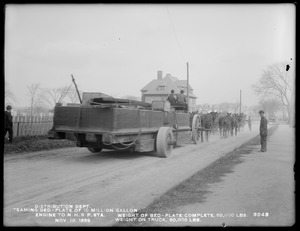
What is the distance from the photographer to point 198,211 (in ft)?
14.5

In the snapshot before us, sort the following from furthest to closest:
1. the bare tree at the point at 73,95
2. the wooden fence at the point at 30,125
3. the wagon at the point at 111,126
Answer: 1. the bare tree at the point at 73,95
2. the wooden fence at the point at 30,125
3. the wagon at the point at 111,126

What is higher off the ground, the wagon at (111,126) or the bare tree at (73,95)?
the bare tree at (73,95)

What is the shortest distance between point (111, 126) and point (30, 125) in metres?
8.66

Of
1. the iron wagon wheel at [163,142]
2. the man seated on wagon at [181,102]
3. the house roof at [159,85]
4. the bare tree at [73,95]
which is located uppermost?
the house roof at [159,85]

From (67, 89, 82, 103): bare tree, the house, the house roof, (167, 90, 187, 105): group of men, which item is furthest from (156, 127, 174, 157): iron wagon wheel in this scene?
(67, 89, 82, 103): bare tree

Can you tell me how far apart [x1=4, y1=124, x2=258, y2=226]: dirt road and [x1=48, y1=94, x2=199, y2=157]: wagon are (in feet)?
1.84

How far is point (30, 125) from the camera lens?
15.1 m

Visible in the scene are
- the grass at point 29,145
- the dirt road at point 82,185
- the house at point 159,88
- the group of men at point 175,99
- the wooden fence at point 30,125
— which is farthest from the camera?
the house at point 159,88

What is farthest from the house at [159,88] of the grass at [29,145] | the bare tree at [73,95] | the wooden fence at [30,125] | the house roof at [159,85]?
the grass at [29,145]

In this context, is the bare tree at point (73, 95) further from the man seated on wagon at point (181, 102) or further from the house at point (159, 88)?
the man seated on wagon at point (181, 102)

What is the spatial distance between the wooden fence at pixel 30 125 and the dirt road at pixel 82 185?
518 cm

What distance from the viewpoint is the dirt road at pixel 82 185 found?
420 centimetres

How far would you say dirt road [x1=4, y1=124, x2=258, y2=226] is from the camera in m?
4.20
